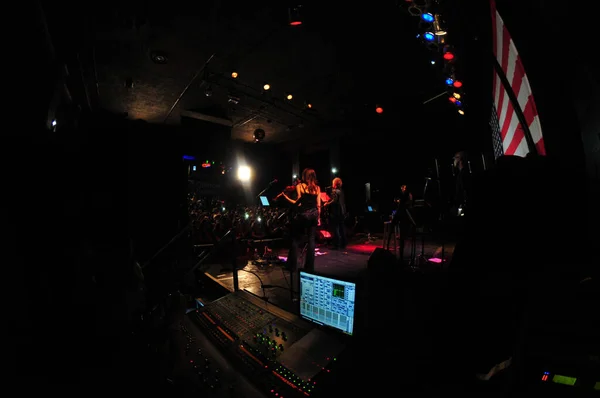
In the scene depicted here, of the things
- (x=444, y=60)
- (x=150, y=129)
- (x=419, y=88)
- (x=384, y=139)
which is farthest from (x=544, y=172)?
(x=384, y=139)

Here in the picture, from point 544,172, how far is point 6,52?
2600 mm

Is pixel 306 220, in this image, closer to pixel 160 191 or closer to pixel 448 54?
pixel 160 191

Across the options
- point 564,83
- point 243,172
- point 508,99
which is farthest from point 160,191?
point 243,172

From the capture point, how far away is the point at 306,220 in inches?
149

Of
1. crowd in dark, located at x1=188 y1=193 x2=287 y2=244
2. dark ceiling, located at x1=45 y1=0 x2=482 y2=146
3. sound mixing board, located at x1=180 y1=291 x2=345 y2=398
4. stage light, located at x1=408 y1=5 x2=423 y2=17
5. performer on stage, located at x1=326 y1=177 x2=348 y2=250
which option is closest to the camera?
sound mixing board, located at x1=180 y1=291 x2=345 y2=398

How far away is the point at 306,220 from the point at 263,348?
2715mm

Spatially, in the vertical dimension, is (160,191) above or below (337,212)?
above

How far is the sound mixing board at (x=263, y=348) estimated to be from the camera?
890mm

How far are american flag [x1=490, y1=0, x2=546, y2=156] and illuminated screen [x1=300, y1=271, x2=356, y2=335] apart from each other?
169cm

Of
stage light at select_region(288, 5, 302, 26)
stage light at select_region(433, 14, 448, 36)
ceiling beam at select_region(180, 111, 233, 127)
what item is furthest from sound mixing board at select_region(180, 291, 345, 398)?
ceiling beam at select_region(180, 111, 233, 127)

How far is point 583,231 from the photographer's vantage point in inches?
34.8

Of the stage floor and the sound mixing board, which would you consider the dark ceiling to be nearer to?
the stage floor

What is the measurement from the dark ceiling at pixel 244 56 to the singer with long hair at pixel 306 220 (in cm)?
262

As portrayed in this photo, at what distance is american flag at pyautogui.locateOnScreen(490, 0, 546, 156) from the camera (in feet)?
6.27
